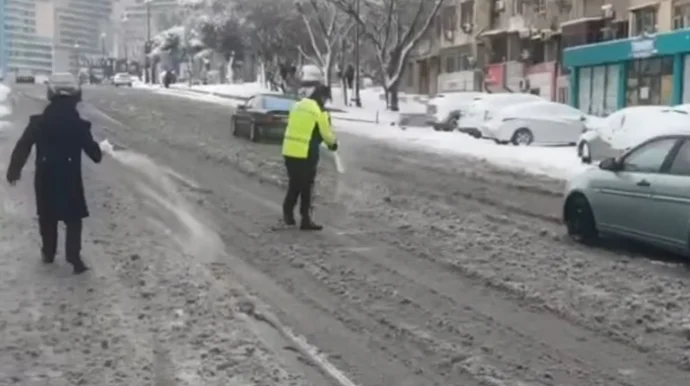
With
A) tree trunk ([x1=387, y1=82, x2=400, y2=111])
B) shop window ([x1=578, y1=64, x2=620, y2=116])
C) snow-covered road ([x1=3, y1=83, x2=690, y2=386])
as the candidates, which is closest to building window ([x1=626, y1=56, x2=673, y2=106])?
shop window ([x1=578, y1=64, x2=620, y2=116])

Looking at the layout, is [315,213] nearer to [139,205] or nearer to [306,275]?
[139,205]

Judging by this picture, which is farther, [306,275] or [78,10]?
[78,10]

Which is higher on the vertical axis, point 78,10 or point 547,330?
point 78,10

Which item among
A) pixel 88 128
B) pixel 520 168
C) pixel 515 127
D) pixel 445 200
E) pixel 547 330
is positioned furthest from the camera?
pixel 515 127

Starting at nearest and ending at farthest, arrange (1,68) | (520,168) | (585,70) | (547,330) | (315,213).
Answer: (547,330) < (315,213) < (520,168) < (585,70) < (1,68)

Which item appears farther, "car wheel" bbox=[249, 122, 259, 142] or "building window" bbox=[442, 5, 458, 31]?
"building window" bbox=[442, 5, 458, 31]

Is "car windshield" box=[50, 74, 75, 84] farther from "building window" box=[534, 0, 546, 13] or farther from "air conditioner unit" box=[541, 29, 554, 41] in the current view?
"building window" box=[534, 0, 546, 13]

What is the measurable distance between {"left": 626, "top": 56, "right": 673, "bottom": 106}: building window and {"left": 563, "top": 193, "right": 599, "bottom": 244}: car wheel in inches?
1088

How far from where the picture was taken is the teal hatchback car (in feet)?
38.1

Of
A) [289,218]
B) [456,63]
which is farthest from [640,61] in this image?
[289,218]

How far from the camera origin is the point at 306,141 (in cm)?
1357

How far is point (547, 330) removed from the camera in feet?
28.2

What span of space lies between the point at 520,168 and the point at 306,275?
1440cm

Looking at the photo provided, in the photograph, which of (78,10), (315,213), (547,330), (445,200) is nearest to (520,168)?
(445,200)
